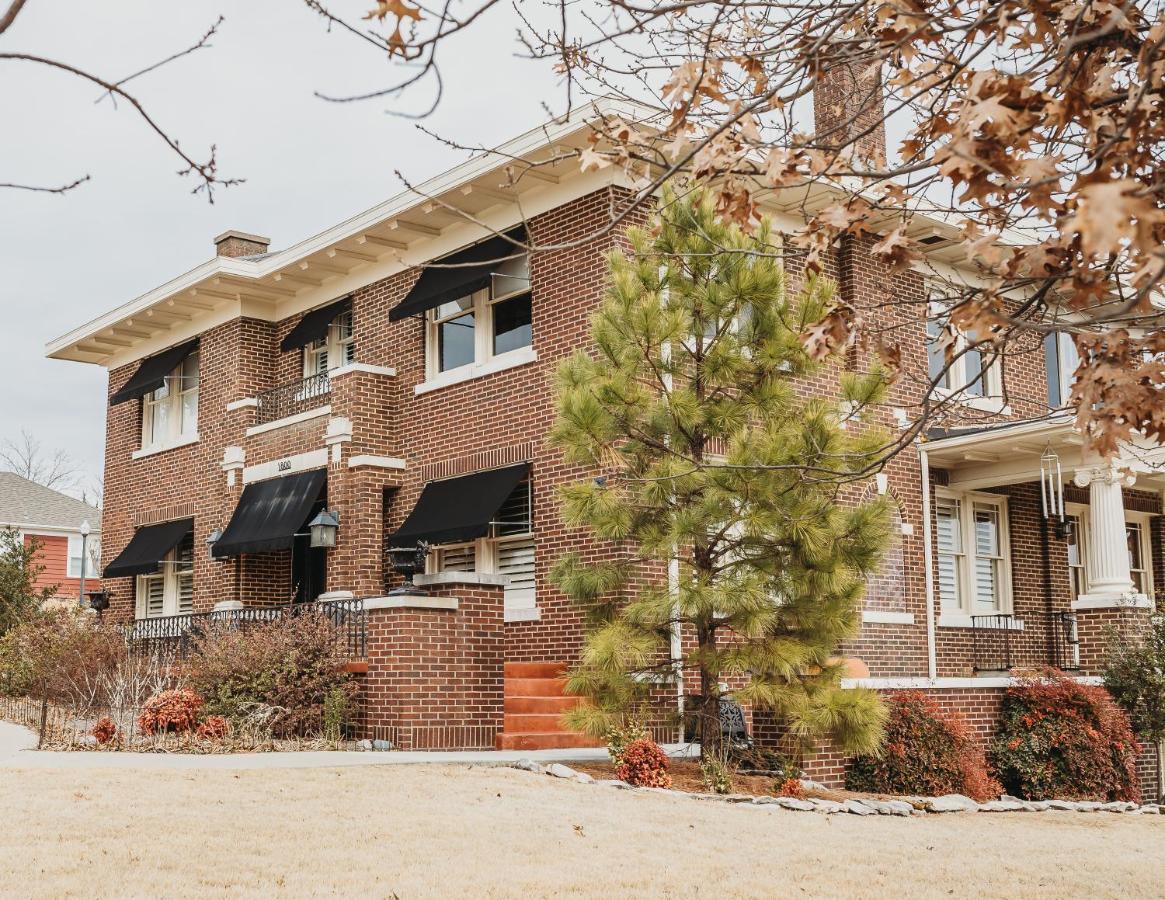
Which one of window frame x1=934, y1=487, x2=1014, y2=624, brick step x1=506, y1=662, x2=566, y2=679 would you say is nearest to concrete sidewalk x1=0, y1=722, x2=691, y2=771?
brick step x1=506, y1=662, x2=566, y2=679

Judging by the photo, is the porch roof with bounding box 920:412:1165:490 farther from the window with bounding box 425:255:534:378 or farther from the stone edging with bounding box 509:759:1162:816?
the window with bounding box 425:255:534:378

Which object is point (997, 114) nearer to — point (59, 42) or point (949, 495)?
point (59, 42)

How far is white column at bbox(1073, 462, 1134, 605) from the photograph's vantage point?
16953 millimetres

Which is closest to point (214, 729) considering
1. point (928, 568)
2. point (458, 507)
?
point (458, 507)

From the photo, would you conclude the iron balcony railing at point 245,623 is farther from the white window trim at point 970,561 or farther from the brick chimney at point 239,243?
the white window trim at point 970,561

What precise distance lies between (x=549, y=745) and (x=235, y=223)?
12833 millimetres

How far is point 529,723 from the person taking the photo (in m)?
14.8

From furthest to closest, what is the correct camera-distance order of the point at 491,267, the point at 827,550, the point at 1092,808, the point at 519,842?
the point at 491,267 → the point at 1092,808 → the point at 827,550 → the point at 519,842

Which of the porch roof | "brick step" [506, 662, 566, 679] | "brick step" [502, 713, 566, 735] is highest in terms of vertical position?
the porch roof

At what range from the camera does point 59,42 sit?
4.19 metres

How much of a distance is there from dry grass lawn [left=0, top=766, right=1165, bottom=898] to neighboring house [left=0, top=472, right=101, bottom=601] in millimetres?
31719

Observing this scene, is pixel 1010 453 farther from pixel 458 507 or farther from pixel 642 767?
pixel 642 767

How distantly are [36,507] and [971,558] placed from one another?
32257 mm

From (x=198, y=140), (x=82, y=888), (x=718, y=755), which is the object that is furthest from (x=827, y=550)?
(x=198, y=140)
